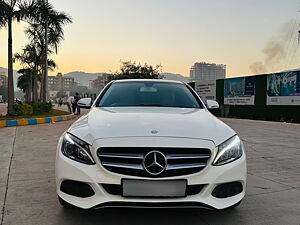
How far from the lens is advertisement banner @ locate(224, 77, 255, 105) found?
17.7 metres

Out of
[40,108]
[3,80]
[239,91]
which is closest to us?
[40,108]

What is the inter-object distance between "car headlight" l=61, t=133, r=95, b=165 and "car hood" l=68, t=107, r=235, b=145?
52 millimetres

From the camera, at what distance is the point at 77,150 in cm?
255

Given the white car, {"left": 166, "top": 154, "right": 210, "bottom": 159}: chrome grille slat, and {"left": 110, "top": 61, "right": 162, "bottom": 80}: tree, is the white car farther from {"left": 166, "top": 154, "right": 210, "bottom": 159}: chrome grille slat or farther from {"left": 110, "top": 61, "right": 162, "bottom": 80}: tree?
{"left": 110, "top": 61, "right": 162, "bottom": 80}: tree

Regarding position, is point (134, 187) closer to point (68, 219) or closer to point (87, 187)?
point (87, 187)

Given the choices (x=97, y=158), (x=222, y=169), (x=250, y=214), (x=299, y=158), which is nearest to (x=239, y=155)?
(x=222, y=169)

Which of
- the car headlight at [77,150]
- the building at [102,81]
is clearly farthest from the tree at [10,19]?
the building at [102,81]

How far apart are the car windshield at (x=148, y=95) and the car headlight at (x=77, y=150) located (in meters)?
1.13

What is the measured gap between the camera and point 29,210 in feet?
10.0

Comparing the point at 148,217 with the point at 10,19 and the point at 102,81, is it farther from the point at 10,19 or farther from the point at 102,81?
the point at 102,81

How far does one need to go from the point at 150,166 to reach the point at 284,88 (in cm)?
1485

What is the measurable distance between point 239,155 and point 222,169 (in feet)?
1.00

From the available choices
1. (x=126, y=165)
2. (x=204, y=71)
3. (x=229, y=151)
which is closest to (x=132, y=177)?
(x=126, y=165)

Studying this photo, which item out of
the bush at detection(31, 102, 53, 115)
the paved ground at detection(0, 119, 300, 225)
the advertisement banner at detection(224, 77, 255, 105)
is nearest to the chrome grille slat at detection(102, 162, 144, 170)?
the paved ground at detection(0, 119, 300, 225)
